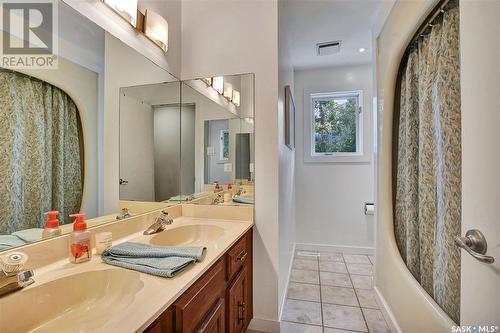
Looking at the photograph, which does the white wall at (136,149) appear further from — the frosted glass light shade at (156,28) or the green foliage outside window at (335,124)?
the green foliage outside window at (335,124)

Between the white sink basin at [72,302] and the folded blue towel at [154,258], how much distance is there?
0.14 feet

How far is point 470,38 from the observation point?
79cm

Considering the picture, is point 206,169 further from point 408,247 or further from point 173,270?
point 408,247

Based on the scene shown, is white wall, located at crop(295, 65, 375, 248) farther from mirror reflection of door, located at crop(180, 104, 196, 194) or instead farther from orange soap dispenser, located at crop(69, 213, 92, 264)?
orange soap dispenser, located at crop(69, 213, 92, 264)

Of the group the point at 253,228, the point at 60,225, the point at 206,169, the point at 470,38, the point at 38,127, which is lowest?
the point at 253,228

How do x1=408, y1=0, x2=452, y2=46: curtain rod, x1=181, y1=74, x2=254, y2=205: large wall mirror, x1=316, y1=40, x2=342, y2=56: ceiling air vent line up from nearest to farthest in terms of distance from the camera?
x1=408, y1=0, x2=452, y2=46: curtain rod → x1=181, y1=74, x2=254, y2=205: large wall mirror → x1=316, y1=40, x2=342, y2=56: ceiling air vent

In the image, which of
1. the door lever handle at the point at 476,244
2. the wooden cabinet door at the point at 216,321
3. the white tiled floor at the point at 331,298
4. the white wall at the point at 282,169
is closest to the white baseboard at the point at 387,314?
the white tiled floor at the point at 331,298

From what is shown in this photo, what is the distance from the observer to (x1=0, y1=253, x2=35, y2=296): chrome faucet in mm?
655

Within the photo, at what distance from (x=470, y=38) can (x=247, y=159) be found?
1244mm

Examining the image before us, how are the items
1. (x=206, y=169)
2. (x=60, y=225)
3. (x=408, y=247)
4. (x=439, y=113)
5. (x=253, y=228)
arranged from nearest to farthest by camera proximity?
(x=60, y=225)
(x=439, y=113)
(x=408, y=247)
(x=253, y=228)
(x=206, y=169)

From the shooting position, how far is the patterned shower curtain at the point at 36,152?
2.59 ft

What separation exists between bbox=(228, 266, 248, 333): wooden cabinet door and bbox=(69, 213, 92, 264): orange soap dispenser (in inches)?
26.8

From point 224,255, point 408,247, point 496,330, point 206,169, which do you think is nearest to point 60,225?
point 224,255

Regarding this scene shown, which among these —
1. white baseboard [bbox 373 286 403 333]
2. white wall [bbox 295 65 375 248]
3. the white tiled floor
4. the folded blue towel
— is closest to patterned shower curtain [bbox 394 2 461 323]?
white baseboard [bbox 373 286 403 333]
